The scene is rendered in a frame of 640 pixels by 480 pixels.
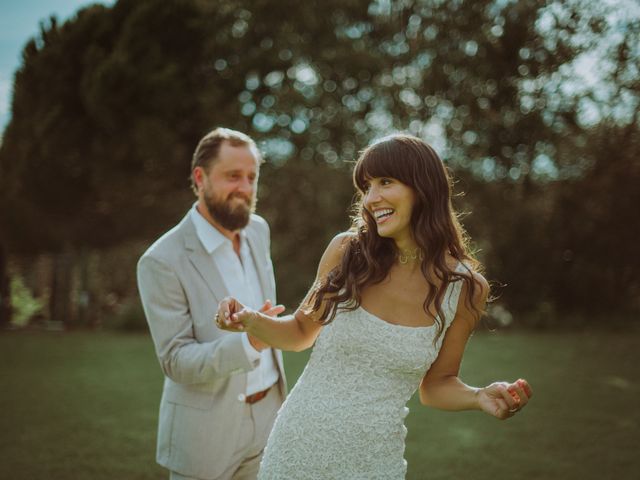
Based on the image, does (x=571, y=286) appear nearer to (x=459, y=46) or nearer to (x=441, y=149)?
(x=441, y=149)

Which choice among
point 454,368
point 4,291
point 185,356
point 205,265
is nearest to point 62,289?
point 4,291

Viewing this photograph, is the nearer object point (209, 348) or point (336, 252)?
point (336, 252)

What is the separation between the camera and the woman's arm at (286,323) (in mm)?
2387

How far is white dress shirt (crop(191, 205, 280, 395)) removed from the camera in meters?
3.30

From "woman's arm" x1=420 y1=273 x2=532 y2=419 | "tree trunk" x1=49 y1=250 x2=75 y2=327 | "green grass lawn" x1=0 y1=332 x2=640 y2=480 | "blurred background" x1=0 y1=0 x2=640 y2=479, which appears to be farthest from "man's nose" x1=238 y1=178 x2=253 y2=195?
"tree trunk" x1=49 y1=250 x2=75 y2=327

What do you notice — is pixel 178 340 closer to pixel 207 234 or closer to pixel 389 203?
pixel 207 234

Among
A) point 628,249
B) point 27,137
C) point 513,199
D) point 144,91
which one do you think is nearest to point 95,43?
point 144,91

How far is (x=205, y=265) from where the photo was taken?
128 inches

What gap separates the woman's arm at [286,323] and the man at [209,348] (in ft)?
0.93

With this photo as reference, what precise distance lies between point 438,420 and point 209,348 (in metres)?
5.15

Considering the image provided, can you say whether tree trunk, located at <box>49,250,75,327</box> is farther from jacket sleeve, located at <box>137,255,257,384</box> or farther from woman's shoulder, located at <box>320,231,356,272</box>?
woman's shoulder, located at <box>320,231,356,272</box>

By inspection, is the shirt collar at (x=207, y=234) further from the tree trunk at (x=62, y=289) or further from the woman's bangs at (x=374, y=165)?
the tree trunk at (x=62, y=289)

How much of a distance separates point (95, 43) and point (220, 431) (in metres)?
13.1

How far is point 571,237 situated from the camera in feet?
46.0
